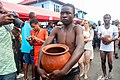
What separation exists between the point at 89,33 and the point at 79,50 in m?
3.61

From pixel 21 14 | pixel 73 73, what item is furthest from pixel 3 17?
pixel 21 14

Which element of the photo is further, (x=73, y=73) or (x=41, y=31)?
(x=41, y=31)

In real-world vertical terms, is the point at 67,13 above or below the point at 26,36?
above

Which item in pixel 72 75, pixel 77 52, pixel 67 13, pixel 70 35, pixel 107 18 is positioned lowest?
pixel 72 75

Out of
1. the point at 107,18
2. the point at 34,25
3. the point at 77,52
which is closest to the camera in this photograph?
the point at 77,52

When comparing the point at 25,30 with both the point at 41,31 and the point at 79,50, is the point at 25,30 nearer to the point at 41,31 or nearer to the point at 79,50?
the point at 41,31

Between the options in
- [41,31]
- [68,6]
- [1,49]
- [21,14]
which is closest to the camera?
[68,6]

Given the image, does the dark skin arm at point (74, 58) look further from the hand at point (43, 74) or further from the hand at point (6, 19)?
the hand at point (6, 19)

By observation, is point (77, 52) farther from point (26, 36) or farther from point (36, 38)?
point (26, 36)

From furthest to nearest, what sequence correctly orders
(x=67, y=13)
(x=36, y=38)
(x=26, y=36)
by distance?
1. (x=26, y=36)
2. (x=36, y=38)
3. (x=67, y=13)

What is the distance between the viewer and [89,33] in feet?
18.8

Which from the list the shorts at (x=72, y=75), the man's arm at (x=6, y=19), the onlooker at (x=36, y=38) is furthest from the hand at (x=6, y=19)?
the onlooker at (x=36, y=38)

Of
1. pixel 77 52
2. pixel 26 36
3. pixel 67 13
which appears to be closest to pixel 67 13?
pixel 67 13

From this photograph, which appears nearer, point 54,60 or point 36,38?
point 54,60
